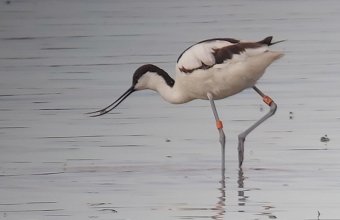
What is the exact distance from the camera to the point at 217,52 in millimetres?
13984

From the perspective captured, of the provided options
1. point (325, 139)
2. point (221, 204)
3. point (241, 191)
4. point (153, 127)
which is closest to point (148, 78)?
point (153, 127)

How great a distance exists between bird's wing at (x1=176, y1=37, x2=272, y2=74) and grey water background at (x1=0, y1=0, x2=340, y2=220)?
2.61 ft

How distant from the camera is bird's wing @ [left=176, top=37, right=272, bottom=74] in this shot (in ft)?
45.1

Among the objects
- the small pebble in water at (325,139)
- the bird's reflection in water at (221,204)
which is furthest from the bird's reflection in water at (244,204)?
the small pebble in water at (325,139)

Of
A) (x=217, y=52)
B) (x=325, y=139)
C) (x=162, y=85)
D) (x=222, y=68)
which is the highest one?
(x=217, y=52)

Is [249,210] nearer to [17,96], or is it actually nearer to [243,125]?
[243,125]

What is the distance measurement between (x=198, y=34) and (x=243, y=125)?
8.59 meters

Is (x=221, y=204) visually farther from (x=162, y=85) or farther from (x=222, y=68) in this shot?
(x=162, y=85)

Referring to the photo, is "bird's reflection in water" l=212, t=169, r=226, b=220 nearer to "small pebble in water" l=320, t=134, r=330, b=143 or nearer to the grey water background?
the grey water background

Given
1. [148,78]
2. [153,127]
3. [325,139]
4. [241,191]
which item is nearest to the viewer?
[241,191]

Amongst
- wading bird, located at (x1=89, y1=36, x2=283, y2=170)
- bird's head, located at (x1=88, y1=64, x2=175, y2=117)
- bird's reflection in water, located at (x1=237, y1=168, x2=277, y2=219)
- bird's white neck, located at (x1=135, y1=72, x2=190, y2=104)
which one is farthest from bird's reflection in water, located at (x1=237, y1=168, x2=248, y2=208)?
bird's head, located at (x1=88, y1=64, x2=175, y2=117)

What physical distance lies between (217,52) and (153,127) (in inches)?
75.2

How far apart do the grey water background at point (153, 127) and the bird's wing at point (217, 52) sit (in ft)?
2.61

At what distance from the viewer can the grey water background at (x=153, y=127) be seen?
38.4 ft
